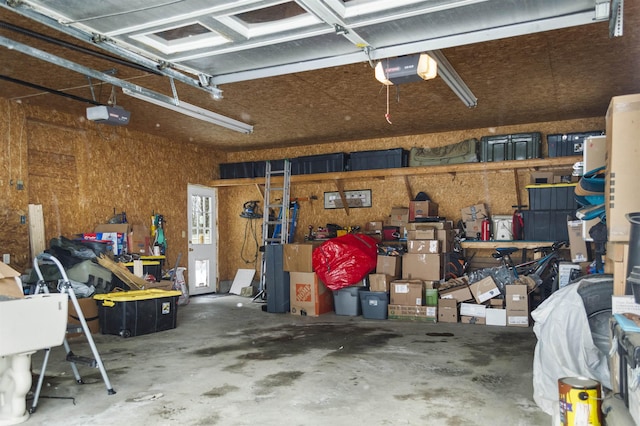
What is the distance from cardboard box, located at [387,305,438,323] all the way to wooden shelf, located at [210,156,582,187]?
2224 mm

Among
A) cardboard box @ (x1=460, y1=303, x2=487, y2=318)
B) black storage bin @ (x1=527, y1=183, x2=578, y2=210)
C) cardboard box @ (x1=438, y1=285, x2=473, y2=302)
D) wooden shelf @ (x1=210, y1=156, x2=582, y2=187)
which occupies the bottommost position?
cardboard box @ (x1=460, y1=303, x2=487, y2=318)

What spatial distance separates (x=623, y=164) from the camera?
9.60 ft

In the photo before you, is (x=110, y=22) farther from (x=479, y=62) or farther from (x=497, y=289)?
(x=497, y=289)

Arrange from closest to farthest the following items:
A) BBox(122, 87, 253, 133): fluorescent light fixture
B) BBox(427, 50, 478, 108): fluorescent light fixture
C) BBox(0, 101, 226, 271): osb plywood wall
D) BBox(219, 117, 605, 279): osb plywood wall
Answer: BBox(427, 50, 478, 108): fluorescent light fixture
BBox(122, 87, 253, 133): fluorescent light fixture
BBox(0, 101, 226, 271): osb plywood wall
BBox(219, 117, 605, 279): osb plywood wall

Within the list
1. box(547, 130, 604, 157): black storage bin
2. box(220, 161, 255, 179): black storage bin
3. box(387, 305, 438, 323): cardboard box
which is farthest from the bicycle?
box(220, 161, 255, 179): black storage bin

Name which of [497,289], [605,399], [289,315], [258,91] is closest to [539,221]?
[497,289]

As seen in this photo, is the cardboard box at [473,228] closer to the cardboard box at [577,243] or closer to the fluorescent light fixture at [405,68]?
the cardboard box at [577,243]

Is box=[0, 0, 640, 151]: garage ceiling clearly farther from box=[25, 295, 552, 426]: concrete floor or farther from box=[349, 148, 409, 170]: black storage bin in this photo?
box=[25, 295, 552, 426]: concrete floor

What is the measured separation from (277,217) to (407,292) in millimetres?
3407

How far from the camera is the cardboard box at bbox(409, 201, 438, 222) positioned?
25.6 ft

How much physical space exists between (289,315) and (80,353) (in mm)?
2902

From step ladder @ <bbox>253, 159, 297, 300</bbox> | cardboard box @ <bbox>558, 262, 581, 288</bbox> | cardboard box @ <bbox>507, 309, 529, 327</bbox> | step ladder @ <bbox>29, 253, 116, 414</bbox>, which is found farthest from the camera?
step ladder @ <bbox>253, 159, 297, 300</bbox>

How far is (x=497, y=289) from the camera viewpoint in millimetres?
6305

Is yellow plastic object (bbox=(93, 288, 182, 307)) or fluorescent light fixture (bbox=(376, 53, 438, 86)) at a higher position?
fluorescent light fixture (bbox=(376, 53, 438, 86))
